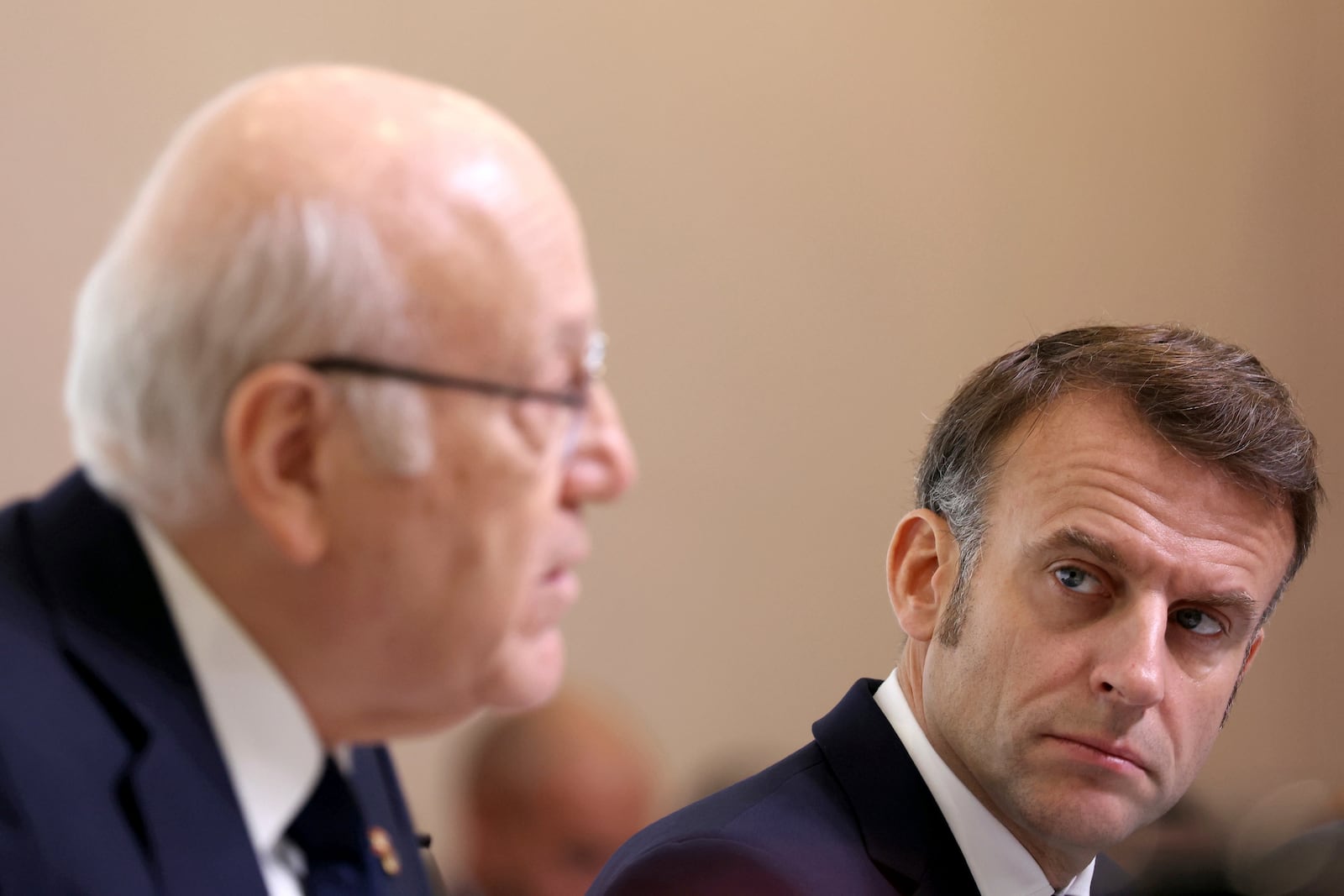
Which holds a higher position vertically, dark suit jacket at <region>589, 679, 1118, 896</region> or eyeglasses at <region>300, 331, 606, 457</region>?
eyeglasses at <region>300, 331, 606, 457</region>

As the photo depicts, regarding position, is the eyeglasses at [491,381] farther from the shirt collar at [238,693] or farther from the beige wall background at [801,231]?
the beige wall background at [801,231]

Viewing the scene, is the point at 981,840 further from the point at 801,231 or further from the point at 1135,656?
the point at 801,231

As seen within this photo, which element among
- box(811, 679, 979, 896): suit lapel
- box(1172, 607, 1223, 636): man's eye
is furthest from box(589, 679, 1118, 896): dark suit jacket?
box(1172, 607, 1223, 636): man's eye

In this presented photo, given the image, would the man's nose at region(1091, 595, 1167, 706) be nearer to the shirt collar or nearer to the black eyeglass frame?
the black eyeglass frame

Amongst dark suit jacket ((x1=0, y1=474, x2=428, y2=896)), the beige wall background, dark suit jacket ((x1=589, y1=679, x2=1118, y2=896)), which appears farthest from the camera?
the beige wall background

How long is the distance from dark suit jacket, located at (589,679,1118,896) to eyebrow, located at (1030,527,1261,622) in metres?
0.28

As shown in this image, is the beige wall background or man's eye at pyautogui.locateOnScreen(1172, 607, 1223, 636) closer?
man's eye at pyautogui.locateOnScreen(1172, 607, 1223, 636)

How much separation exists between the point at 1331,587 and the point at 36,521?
3.79 m

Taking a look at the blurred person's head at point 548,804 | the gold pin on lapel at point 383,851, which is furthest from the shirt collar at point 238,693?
the blurred person's head at point 548,804

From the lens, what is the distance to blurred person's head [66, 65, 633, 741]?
93 centimetres

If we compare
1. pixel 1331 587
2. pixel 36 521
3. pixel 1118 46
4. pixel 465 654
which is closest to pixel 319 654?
pixel 465 654

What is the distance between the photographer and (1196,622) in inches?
65.3

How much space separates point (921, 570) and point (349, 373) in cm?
100

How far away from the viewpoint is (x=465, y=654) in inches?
39.6
